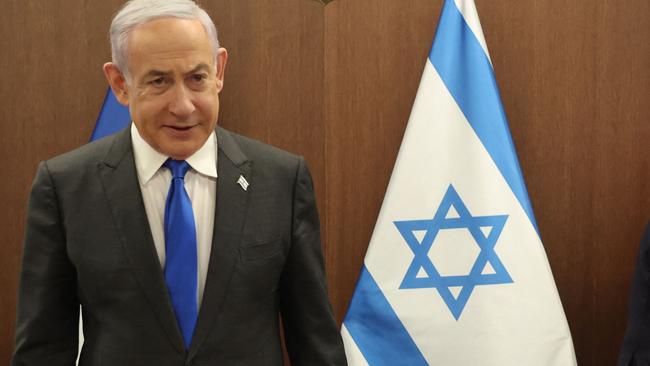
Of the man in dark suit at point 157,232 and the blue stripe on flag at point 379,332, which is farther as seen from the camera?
the blue stripe on flag at point 379,332

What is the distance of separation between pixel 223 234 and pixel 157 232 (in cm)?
14

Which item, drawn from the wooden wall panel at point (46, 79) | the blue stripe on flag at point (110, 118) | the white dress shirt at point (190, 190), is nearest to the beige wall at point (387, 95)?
the wooden wall panel at point (46, 79)

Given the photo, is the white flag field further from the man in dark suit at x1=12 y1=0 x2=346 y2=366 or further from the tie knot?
the tie knot

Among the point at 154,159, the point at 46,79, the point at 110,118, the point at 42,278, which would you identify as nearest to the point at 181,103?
the point at 154,159

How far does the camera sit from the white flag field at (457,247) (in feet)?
9.84

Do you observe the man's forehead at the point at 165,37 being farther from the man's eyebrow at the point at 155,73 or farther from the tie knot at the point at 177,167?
the tie knot at the point at 177,167

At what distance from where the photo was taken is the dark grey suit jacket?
1.88 metres

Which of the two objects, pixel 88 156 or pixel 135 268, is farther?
pixel 88 156

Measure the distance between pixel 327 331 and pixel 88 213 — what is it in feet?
1.91

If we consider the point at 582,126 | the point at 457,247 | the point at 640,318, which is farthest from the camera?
the point at 582,126

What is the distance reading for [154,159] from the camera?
1.95m

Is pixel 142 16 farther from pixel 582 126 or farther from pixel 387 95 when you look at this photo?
pixel 582 126

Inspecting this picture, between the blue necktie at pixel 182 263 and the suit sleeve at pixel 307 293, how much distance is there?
0.24m

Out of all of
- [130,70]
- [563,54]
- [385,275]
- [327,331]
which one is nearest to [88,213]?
[130,70]
